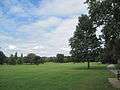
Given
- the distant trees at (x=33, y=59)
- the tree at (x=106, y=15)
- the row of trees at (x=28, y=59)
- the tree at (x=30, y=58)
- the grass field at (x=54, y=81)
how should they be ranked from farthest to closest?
the tree at (x=30, y=58) → the distant trees at (x=33, y=59) → the row of trees at (x=28, y=59) → the grass field at (x=54, y=81) → the tree at (x=106, y=15)

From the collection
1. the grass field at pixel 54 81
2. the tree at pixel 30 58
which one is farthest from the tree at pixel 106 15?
the tree at pixel 30 58

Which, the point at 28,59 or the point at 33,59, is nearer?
the point at 33,59

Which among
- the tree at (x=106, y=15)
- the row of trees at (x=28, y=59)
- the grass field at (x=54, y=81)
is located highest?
the row of trees at (x=28, y=59)

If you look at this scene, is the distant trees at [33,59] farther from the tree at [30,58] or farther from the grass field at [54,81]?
the grass field at [54,81]

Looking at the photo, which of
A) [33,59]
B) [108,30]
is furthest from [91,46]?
[33,59]

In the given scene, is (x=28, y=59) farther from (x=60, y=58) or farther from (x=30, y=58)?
(x=60, y=58)

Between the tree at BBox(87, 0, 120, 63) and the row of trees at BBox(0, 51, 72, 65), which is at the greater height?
the row of trees at BBox(0, 51, 72, 65)

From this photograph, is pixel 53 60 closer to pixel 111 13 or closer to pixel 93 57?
pixel 93 57

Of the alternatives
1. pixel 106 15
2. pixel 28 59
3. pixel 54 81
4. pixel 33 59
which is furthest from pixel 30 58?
pixel 106 15

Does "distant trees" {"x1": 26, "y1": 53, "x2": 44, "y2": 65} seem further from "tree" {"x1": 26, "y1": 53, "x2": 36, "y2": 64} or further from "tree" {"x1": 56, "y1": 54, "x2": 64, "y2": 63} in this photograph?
"tree" {"x1": 56, "y1": 54, "x2": 64, "y2": 63}

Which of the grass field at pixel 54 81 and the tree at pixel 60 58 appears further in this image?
the tree at pixel 60 58

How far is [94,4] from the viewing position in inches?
839

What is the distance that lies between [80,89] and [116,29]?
16.8 feet

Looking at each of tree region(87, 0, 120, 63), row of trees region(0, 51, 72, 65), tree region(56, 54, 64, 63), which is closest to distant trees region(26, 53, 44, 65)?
row of trees region(0, 51, 72, 65)
